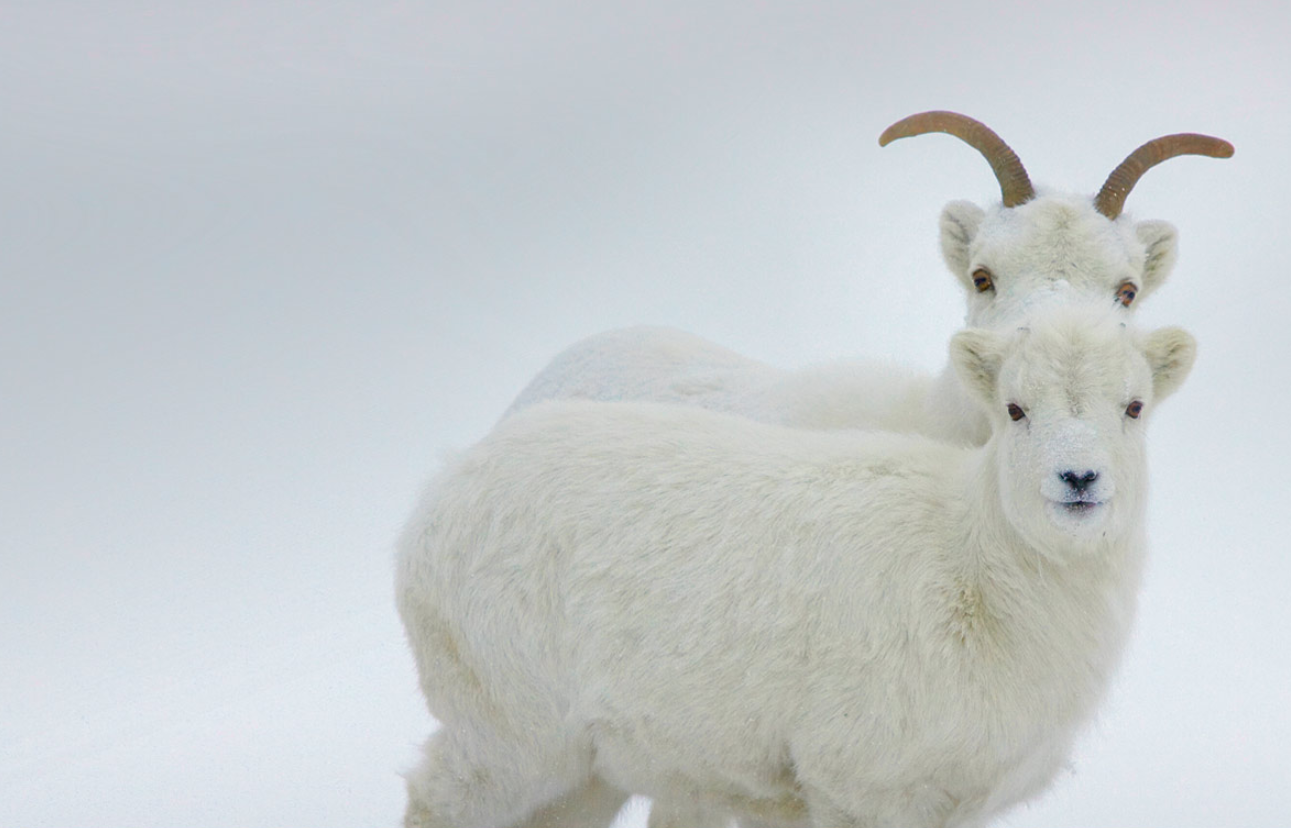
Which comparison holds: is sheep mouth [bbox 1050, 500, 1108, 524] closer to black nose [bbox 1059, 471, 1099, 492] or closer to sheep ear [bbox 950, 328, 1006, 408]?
black nose [bbox 1059, 471, 1099, 492]

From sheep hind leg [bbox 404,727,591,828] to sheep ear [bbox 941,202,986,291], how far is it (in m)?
2.65

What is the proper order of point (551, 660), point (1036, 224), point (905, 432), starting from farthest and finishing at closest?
point (905, 432)
point (1036, 224)
point (551, 660)

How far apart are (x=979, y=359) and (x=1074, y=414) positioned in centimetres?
49

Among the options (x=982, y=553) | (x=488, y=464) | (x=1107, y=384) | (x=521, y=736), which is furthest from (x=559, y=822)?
(x=1107, y=384)

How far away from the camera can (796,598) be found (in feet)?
18.5

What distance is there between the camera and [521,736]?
6.15 metres

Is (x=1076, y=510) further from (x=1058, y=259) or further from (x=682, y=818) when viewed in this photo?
(x=682, y=818)

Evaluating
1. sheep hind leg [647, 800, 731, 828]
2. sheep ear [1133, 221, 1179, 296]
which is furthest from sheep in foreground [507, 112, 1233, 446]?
sheep hind leg [647, 800, 731, 828]

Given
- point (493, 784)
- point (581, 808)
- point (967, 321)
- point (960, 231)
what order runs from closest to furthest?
point (493, 784)
point (581, 808)
point (967, 321)
point (960, 231)

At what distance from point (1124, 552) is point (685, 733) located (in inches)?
63.4

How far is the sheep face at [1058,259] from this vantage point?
641cm

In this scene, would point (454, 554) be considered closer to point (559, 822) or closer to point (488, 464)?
point (488, 464)

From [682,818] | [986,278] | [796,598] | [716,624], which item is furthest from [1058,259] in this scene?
[682,818]

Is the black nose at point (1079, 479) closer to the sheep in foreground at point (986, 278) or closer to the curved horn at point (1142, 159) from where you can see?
the sheep in foreground at point (986, 278)
